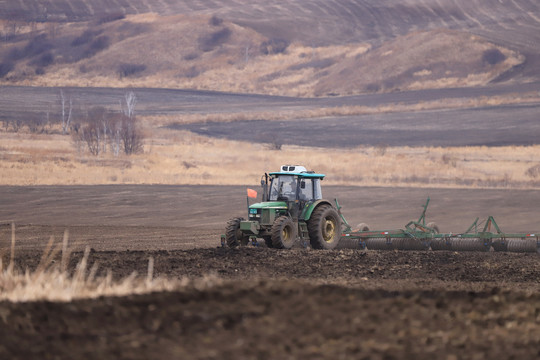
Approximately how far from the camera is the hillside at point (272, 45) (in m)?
110

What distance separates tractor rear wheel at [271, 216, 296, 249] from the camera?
19938 millimetres

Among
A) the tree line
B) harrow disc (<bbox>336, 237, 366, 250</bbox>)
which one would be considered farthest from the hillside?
harrow disc (<bbox>336, 237, 366, 250</bbox>)

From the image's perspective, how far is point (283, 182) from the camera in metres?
21.4

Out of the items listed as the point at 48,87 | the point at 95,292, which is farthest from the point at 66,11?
the point at 95,292

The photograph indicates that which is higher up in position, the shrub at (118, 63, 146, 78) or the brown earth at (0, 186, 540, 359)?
the shrub at (118, 63, 146, 78)

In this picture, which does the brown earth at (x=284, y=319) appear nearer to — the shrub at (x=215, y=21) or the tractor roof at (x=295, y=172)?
the tractor roof at (x=295, y=172)

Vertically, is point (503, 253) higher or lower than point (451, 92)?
lower

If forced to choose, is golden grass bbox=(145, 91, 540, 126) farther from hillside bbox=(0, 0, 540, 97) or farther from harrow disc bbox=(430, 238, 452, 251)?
harrow disc bbox=(430, 238, 452, 251)

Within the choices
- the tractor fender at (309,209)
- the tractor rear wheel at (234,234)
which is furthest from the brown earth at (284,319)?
the tractor fender at (309,209)

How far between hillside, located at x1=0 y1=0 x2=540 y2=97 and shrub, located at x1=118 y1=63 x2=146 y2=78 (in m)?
0.21

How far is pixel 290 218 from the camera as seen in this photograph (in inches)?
813

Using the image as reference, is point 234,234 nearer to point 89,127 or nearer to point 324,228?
point 324,228

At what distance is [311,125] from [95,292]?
222 ft

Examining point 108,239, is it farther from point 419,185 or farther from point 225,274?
point 419,185
